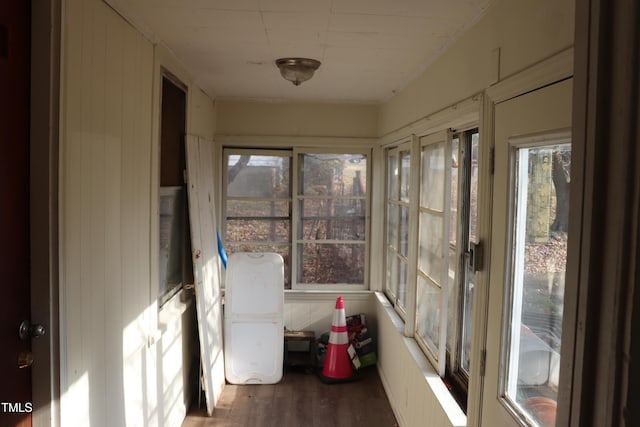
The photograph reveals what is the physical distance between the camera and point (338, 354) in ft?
14.1

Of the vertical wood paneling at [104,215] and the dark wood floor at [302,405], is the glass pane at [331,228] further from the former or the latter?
the vertical wood paneling at [104,215]

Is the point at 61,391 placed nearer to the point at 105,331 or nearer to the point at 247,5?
the point at 105,331

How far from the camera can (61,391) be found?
1.68 meters

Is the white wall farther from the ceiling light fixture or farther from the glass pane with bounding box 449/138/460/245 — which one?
the glass pane with bounding box 449/138/460/245

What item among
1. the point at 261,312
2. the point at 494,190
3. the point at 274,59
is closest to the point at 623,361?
the point at 494,190

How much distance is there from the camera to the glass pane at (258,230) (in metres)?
4.80

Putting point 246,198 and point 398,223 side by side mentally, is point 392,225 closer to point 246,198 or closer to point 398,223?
point 398,223

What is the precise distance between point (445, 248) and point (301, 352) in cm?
259

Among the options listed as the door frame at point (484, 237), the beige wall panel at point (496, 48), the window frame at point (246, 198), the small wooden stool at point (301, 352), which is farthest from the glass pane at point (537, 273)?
the window frame at point (246, 198)

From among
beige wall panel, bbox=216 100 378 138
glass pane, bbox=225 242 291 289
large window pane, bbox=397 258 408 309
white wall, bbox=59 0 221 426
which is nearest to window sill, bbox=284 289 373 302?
glass pane, bbox=225 242 291 289

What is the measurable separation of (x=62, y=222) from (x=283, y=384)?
2993 millimetres

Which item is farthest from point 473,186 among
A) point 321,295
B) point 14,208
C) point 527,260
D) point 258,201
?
point 258,201

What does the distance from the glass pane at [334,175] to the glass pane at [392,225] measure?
401 millimetres

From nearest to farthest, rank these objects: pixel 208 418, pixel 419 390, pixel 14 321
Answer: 1. pixel 14 321
2. pixel 419 390
3. pixel 208 418
